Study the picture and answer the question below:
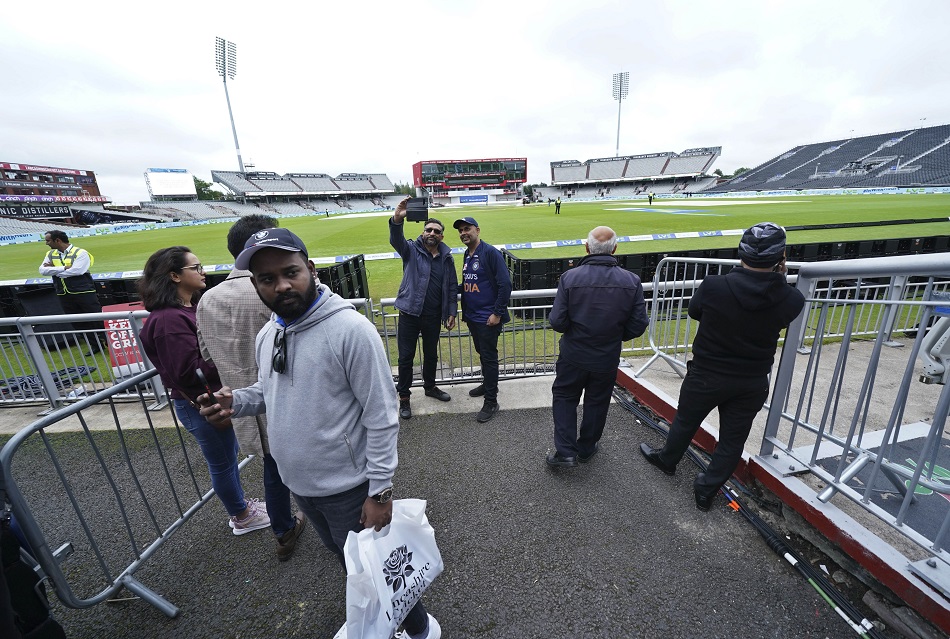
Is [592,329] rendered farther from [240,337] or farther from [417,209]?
[240,337]

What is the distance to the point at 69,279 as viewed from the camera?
251 inches

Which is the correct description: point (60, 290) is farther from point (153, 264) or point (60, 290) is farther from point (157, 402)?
point (153, 264)

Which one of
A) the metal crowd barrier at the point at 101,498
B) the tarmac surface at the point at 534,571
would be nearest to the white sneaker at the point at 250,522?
the tarmac surface at the point at 534,571

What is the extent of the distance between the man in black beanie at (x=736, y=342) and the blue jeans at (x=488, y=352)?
1807 mm

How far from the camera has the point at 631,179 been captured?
81.5 m

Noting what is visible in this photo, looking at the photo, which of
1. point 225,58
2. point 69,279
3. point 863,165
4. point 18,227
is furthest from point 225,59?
point 863,165

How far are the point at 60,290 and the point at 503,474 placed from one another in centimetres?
824

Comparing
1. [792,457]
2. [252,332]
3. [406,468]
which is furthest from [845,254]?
[252,332]

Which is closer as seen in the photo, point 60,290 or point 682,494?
point 682,494

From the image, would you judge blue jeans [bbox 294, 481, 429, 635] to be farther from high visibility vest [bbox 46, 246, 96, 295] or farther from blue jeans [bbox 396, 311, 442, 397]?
high visibility vest [bbox 46, 246, 96, 295]

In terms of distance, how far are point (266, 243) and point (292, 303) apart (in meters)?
0.26

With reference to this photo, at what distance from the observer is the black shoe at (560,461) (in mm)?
3188

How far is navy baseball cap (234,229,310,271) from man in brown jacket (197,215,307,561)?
0.55 metres

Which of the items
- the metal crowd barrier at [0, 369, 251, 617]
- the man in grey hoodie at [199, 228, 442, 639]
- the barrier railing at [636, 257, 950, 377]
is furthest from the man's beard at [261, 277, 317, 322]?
the barrier railing at [636, 257, 950, 377]
